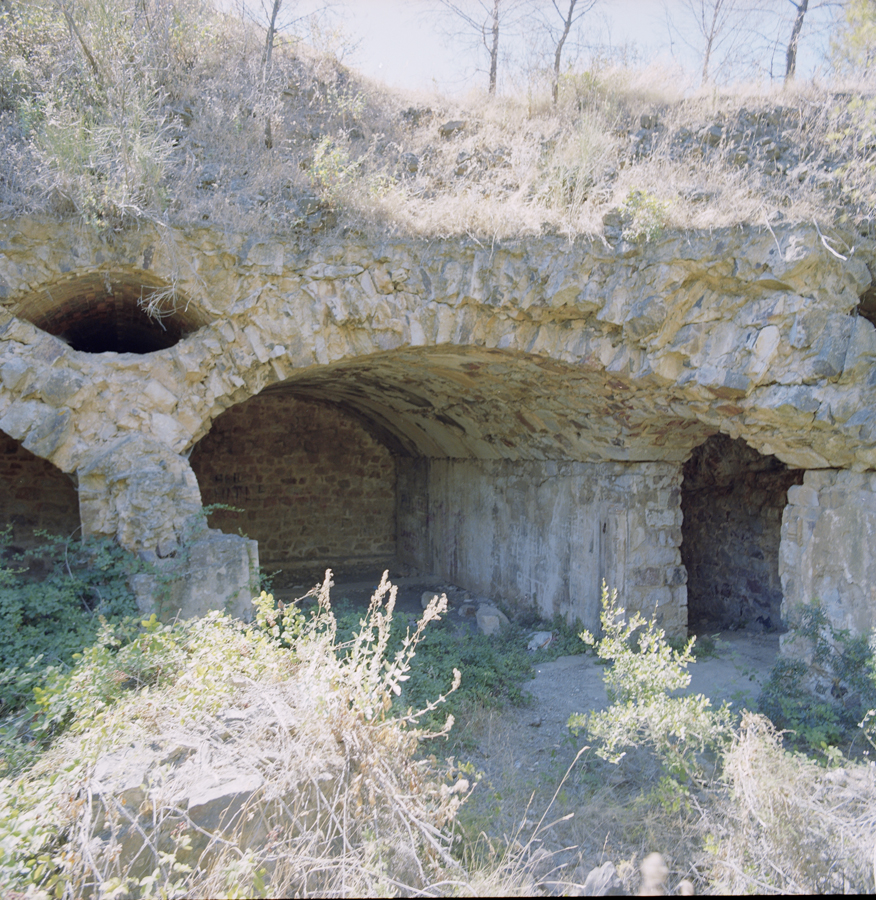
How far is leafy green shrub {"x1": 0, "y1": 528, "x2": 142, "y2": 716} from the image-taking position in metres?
3.59

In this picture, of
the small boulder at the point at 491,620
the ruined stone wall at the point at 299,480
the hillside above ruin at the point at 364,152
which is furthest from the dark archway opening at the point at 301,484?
the hillside above ruin at the point at 364,152

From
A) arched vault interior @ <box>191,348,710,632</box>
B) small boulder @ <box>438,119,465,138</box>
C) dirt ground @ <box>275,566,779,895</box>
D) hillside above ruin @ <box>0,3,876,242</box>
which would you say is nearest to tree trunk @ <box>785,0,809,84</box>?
hillside above ruin @ <box>0,3,876,242</box>

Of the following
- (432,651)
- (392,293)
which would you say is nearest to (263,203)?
(392,293)

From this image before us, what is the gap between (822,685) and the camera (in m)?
5.16

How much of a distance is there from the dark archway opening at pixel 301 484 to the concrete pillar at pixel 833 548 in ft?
22.9

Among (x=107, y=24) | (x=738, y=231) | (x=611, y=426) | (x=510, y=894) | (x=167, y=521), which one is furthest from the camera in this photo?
(x=611, y=426)

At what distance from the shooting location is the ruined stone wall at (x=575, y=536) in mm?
6652

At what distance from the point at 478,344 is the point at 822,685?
403cm

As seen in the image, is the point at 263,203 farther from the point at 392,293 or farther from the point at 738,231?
the point at 738,231

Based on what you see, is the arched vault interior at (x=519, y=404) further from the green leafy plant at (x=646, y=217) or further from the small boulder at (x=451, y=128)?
the small boulder at (x=451, y=128)

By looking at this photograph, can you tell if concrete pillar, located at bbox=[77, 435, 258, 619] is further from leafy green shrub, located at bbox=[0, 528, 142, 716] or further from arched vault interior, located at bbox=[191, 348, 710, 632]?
arched vault interior, located at bbox=[191, 348, 710, 632]

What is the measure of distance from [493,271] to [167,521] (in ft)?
10.9

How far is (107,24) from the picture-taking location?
563 cm

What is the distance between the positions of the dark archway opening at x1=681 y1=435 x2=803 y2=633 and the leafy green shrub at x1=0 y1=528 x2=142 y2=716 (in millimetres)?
6565
